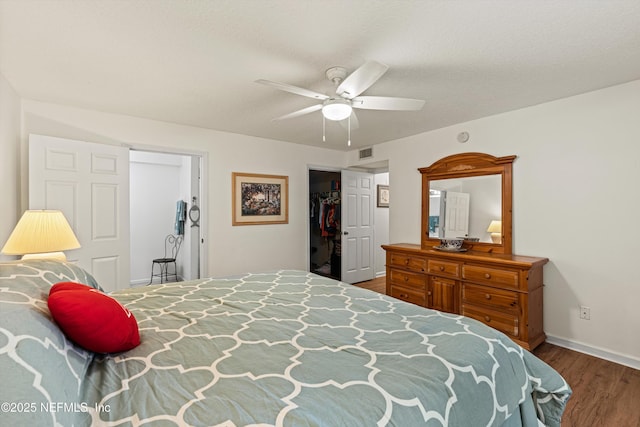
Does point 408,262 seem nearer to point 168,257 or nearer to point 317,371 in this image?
point 317,371

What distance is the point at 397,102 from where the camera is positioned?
224 centimetres

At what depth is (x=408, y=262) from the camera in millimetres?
3797

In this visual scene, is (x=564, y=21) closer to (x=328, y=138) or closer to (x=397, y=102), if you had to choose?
(x=397, y=102)

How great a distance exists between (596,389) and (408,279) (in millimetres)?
1860

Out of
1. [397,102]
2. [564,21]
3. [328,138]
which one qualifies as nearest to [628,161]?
[564,21]

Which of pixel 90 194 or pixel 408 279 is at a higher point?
pixel 90 194

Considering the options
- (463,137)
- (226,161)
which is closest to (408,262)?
(463,137)

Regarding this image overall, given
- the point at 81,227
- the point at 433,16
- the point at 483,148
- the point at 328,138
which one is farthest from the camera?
the point at 328,138

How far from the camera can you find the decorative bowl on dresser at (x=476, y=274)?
2842 millimetres

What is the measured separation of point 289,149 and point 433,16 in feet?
10.5

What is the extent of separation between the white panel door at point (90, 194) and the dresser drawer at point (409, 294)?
3.13m

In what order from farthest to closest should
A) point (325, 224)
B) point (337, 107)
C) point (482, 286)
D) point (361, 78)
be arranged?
point (325, 224)
point (482, 286)
point (337, 107)
point (361, 78)

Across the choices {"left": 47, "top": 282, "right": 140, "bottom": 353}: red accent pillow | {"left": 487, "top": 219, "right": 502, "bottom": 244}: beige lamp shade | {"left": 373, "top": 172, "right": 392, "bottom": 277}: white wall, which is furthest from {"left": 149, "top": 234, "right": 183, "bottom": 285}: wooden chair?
{"left": 487, "top": 219, "right": 502, "bottom": 244}: beige lamp shade

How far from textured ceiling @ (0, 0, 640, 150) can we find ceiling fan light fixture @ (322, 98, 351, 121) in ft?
0.90
